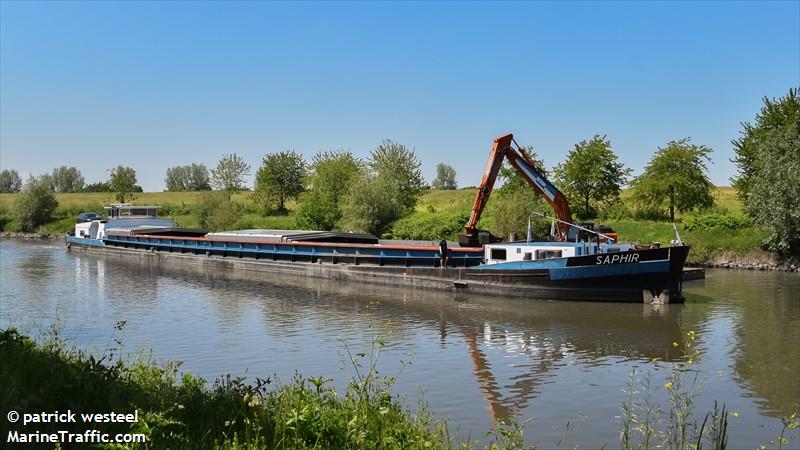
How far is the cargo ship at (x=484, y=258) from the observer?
2534cm

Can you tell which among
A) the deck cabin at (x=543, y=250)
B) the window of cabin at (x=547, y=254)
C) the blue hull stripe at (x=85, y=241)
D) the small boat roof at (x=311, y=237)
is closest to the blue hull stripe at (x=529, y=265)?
the deck cabin at (x=543, y=250)

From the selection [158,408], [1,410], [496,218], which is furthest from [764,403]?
[496,218]

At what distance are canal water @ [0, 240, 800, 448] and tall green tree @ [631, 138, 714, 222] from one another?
17.9 m

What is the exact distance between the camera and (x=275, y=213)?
7700cm

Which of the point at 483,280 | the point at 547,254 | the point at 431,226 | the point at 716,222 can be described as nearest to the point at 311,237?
the point at 483,280

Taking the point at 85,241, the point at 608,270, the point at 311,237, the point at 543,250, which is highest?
the point at 311,237

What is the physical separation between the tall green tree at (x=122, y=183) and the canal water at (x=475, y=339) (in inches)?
2699

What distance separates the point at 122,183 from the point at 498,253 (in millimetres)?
82343

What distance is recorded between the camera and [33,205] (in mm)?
79250

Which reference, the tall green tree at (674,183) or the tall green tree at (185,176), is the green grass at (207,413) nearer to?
the tall green tree at (674,183)

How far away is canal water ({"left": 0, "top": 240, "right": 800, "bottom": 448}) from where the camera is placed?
1262cm

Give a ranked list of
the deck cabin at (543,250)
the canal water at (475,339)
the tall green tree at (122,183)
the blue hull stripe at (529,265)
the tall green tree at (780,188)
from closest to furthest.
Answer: the canal water at (475,339), the blue hull stripe at (529,265), the deck cabin at (543,250), the tall green tree at (780,188), the tall green tree at (122,183)

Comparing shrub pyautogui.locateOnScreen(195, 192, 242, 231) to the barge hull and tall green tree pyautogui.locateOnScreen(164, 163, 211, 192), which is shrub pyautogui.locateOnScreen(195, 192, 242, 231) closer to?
the barge hull

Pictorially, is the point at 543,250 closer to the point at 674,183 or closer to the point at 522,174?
the point at 522,174
